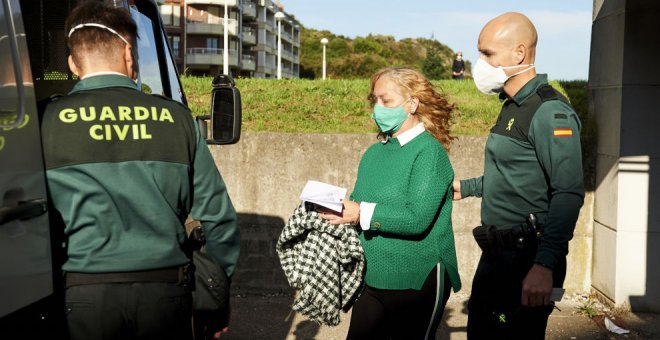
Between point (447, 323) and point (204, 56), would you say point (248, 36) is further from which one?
point (447, 323)

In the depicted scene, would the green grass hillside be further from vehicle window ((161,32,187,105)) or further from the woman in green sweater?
the woman in green sweater

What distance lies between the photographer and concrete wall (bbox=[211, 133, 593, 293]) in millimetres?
7555

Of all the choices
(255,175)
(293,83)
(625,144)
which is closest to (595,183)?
(625,144)

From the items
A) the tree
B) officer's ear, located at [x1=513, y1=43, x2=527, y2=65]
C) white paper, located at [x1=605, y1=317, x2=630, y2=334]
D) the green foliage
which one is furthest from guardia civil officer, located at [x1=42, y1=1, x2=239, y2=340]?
the tree

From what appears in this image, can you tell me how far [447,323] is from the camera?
6641 millimetres

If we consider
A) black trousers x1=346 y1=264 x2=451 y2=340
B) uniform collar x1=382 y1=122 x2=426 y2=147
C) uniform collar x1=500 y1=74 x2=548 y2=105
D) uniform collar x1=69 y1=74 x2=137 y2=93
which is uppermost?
uniform collar x1=500 y1=74 x2=548 y2=105

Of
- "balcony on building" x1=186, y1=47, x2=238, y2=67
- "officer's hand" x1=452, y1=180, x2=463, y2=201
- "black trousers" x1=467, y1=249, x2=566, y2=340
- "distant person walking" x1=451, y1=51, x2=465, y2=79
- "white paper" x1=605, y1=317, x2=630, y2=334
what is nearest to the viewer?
"black trousers" x1=467, y1=249, x2=566, y2=340

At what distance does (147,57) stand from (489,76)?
1.93 metres

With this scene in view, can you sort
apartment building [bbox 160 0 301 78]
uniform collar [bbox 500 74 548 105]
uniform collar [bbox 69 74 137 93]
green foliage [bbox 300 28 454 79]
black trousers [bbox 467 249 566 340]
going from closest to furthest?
1. uniform collar [bbox 69 74 137 93]
2. black trousers [bbox 467 249 566 340]
3. uniform collar [bbox 500 74 548 105]
4. green foliage [bbox 300 28 454 79]
5. apartment building [bbox 160 0 301 78]

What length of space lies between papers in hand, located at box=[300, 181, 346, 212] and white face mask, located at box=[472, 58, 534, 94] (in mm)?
906

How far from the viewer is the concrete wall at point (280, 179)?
755 cm

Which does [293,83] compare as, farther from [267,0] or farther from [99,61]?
[267,0]

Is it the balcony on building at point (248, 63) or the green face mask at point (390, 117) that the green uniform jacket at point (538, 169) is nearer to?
the green face mask at point (390, 117)

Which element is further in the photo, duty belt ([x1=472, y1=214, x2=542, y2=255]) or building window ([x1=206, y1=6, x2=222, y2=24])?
building window ([x1=206, y1=6, x2=222, y2=24])
